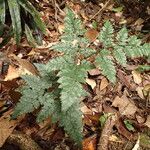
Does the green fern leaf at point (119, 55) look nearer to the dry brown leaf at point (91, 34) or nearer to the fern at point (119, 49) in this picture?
the fern at point (119, 49)

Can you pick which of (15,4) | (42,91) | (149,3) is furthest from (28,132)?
(149,3)

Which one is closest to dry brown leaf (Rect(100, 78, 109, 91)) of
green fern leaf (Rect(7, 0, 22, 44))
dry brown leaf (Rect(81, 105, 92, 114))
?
dry brown leaf (Rect(81, 105, 92, 114))

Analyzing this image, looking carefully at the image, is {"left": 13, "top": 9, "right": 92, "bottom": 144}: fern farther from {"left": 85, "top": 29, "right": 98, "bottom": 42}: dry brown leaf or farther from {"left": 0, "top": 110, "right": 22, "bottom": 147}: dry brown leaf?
{"left": 85, "top": 29, "right": 98, "bottom": 42}: dry brown leaf

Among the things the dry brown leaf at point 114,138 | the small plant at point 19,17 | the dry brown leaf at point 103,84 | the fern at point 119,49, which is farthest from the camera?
the small plant at point 19,17

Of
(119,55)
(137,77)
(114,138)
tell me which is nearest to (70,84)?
(119,55)

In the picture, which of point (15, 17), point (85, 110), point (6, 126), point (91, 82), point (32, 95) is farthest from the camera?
point (15, 17)

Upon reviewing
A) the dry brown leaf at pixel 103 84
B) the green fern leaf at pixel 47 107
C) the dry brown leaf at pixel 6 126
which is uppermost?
the green fern leaf at pixel 47 107

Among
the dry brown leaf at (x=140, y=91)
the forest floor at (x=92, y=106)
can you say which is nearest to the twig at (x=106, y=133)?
the forest floor at (x=92, y=106)

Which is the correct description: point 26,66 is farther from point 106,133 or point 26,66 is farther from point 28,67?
point 106,133
